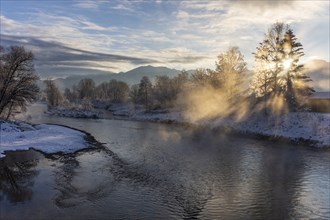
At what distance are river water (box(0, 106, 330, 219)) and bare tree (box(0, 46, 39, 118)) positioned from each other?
59.5 feet

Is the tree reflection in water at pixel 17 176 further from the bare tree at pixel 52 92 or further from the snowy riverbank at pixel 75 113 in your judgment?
the bare tree at pixel 52 92

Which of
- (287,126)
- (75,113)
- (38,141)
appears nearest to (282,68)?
(287,126)

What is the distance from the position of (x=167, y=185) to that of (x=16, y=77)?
33.6m

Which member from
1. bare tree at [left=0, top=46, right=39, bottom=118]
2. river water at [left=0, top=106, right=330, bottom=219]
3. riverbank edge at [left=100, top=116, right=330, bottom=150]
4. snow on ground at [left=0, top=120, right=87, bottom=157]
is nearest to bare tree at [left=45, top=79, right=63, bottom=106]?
riverbank edge at [left=100, top=116, right=330, bottom=150]

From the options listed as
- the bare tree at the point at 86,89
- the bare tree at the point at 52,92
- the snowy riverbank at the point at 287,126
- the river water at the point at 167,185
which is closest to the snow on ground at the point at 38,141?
the river water at the point at 167,185

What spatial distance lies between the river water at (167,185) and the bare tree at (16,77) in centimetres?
1814

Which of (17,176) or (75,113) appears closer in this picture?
(17,176)

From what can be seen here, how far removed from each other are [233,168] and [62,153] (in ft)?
48.8

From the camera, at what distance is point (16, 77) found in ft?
159

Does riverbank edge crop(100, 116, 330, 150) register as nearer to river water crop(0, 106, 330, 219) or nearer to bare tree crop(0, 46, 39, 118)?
river water crop(0, 106, 330, 219)

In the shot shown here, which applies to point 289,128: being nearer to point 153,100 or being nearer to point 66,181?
point 66,181

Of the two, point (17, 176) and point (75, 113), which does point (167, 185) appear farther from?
point (75, 113)

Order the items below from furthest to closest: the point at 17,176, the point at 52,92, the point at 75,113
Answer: the point at 52,92, the point at 75,113, the point at 17,176

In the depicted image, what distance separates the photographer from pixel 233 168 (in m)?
28.7
